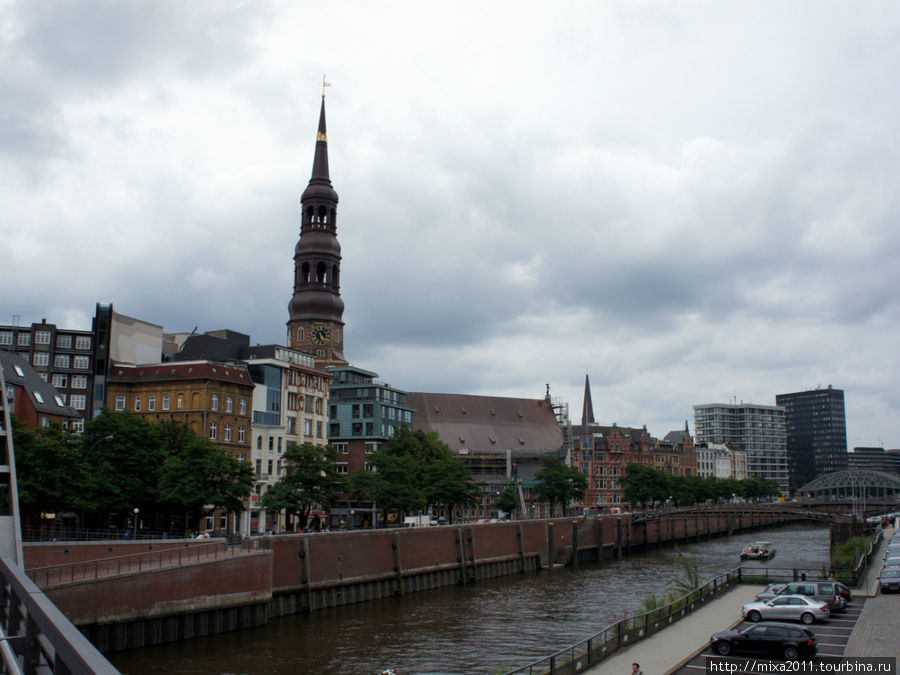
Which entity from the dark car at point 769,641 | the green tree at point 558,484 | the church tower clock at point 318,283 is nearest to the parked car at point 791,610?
the dark car at point 769,641

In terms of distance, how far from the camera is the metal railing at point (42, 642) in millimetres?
5977

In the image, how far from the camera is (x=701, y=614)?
41594mm

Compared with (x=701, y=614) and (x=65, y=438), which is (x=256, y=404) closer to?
(x=65, y=438)

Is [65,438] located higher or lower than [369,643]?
higher

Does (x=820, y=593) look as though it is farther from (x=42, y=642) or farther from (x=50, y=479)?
(x=50, y=479)

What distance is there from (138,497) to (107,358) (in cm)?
3066

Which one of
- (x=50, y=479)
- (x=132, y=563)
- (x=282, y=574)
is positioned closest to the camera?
(x=132, y=563)

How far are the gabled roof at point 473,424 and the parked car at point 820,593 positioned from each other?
136 meters

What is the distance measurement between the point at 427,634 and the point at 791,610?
2002 cm

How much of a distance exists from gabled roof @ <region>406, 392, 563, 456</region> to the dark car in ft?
479

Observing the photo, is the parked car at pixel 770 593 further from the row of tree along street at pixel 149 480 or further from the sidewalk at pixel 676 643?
the row of tree along street at pixel 149 480

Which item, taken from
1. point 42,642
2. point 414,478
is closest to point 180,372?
point 414,478

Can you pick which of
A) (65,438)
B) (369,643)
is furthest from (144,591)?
(65,438)

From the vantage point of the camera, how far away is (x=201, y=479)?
65250 mm
